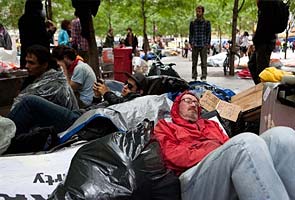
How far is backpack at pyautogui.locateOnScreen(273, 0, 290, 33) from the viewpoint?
256 inches

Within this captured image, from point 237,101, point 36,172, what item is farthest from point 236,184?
point 237,101

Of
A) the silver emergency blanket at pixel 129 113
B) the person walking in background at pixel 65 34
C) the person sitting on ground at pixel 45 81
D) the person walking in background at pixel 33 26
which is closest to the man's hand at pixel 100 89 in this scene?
the person sitting on ground at pixel 45 81

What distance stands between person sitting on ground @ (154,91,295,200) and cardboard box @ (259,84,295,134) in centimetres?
109

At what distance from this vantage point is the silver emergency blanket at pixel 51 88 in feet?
14.3

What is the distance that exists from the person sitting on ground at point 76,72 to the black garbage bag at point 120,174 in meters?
2.98

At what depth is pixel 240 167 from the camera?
2.36m

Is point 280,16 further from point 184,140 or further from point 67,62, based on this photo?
point 184,140

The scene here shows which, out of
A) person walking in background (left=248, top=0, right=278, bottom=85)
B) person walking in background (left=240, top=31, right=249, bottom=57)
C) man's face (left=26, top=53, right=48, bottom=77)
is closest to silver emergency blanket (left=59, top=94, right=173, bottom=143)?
man's face (left=26, top=53, right=48, bottom=77)

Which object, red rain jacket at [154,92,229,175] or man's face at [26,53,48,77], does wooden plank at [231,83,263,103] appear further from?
man's face at [26,53,48,77]

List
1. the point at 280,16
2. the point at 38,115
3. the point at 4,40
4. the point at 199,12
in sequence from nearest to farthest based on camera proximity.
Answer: the point at 38,115 → the point at 280,16 → the point at 199,12 → the point at 4,40

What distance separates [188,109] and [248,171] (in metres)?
1.09

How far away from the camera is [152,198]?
2432 millimetres

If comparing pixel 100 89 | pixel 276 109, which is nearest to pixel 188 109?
pixel 276 109

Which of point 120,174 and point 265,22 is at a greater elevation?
point 265,22
